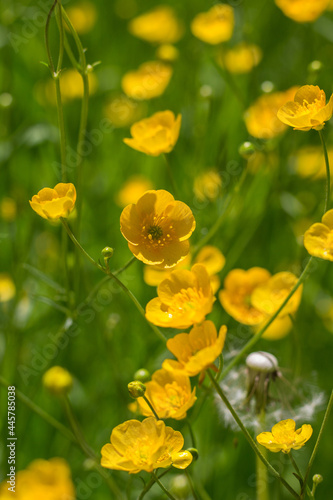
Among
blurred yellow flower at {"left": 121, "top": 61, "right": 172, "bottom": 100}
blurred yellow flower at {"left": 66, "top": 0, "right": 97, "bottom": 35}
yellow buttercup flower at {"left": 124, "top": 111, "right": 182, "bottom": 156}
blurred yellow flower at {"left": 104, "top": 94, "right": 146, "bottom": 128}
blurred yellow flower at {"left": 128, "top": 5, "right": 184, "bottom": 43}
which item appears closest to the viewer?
yellow buttercup flower at {"left": 124, "top": 111, "right": 182, "bottom": 156}

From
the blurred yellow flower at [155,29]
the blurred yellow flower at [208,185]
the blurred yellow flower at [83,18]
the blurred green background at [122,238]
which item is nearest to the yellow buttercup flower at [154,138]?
the blurred green background at [122,238]

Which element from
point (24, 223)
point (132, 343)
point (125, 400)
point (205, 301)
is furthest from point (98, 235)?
point (205, 301)

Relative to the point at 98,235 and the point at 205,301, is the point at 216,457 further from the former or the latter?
the point at 98,235

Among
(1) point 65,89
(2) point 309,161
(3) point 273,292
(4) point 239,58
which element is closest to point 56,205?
(3) point 273,292

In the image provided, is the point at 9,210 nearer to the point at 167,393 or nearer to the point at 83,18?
the point at 167,393

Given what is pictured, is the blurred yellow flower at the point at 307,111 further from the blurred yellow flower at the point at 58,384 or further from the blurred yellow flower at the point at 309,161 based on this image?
the blurred yellow flower at the point at 309,161

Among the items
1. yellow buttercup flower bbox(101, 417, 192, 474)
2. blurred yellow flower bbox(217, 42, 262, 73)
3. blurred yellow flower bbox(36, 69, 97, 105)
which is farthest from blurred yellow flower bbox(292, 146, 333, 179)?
yellow buttercup flower bbox(101, 417, 192, 474)

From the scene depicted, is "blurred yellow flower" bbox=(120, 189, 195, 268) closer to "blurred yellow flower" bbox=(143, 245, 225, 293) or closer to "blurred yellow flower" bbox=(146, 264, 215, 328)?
"blurred yellow flower" bbox=(146, 264, 215, 328)
